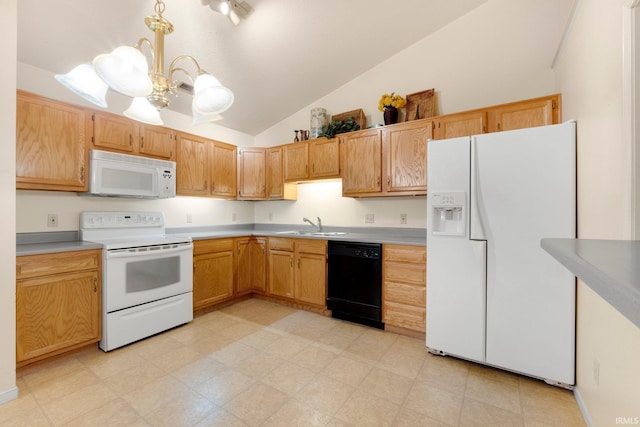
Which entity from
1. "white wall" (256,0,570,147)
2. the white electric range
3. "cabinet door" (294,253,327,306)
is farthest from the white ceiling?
"cabinet door" (294,253,327,306)

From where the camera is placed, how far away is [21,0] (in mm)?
1960

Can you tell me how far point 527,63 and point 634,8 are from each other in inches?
70.5

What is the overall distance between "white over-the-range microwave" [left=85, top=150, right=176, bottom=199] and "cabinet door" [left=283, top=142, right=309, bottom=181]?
138 centimetres

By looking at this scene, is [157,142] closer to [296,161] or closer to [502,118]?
[296,161]

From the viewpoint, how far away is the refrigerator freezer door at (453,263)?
6.82ft

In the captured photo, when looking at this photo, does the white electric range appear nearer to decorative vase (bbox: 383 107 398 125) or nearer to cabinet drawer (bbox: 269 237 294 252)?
cabinet drawer (bbox: 269 237 294 252)

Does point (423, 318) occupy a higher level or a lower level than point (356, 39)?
lower

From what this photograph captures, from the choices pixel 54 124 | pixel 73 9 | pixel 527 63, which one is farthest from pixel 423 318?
pixel 73 9

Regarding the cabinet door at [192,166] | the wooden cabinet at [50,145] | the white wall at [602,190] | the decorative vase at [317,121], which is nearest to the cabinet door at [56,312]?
the wooden cabinet at [50,145]

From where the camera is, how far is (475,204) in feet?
6.82

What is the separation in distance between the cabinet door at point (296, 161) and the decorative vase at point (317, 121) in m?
0.22

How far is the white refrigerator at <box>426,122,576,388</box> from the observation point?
72.3 inches

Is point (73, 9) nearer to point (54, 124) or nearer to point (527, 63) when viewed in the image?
point (54, 124)

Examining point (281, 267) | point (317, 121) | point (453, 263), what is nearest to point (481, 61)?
point (317, 121)
